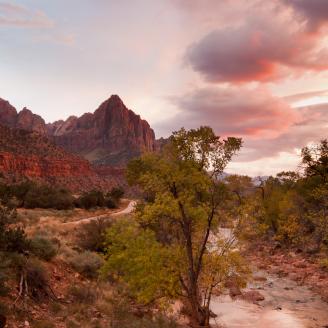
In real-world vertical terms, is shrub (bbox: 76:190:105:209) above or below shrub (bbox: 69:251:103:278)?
above

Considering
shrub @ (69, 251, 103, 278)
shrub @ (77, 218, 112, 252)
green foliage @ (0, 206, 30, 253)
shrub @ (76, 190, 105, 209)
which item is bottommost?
shrub @ (69, 251, 103, 278)

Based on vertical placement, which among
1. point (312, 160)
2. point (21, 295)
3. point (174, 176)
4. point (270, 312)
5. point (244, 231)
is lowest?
point (270, 312)

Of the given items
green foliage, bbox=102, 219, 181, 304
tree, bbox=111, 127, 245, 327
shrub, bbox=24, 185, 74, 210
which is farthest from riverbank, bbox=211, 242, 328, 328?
shrub, bbox=24, 185, 74, 210

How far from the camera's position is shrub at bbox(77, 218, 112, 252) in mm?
29406

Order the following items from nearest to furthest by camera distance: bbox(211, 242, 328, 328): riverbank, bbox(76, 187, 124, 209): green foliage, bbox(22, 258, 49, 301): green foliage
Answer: bbox(22, 258, 49, 301): green foliage → bbox(211, 242, 328, 328): riverbank → bbox(76, 187, 124, 209): green foliage

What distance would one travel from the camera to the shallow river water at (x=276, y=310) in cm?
2197

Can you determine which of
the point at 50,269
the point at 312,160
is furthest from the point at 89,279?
the point at 312,160

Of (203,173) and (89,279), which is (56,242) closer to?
(89,279)

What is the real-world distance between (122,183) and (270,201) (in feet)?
422

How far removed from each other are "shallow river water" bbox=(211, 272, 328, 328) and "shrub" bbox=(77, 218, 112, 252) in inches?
354

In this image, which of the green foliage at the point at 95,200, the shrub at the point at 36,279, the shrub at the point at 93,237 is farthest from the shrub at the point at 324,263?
the green foliage at the point at 95,200

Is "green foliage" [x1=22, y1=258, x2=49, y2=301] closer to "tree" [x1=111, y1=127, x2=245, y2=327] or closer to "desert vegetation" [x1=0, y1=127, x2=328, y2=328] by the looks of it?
"desert vegetation" [x1=0, y1=127, x2=328, y2=328]

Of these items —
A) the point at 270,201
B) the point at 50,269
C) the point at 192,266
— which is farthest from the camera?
the point at 270,201

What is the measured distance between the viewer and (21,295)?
14.8m
